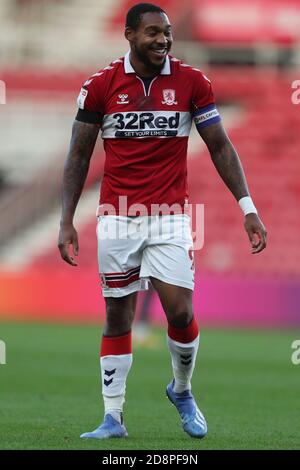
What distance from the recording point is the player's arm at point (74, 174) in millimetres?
7129

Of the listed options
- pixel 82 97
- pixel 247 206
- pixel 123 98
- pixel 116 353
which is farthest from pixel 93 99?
pixel 116 353

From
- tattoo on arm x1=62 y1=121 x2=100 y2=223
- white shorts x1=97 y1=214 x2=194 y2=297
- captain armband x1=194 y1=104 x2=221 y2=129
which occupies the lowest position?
white shorts x1=97 y1=214 x2=194 y2=297

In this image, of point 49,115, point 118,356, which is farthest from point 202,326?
point 118,356

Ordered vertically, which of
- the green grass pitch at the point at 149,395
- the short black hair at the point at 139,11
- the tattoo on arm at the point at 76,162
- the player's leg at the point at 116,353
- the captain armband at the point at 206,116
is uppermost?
the short black hair at the point at 139,11

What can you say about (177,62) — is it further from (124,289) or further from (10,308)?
(10,308)

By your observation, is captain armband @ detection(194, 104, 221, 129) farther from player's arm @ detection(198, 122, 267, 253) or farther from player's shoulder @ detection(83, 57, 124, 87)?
player's shoulder @ detection(83, 57, 124, 87)

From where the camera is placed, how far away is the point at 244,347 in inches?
655

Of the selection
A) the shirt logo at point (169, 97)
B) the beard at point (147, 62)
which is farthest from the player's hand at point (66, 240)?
the beard at point (147, 62)

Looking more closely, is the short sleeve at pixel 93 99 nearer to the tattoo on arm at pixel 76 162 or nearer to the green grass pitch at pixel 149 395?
the tattoo on arm at pixel 76 162

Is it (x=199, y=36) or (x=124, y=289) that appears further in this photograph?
(x=199, y=36)

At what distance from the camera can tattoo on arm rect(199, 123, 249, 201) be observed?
718 centimetres

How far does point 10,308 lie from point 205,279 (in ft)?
11.4

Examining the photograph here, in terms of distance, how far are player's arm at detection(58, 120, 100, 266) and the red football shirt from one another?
75 millimetres

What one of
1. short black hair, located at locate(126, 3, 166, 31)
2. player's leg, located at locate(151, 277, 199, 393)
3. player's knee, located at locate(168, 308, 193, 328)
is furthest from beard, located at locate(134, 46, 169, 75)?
player's knee, located at locate(168, 308, 193, 328)
